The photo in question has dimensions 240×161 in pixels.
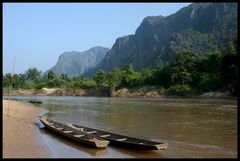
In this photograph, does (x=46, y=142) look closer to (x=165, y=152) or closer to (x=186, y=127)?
(x=165, y=152)

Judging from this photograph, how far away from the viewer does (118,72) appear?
363ft

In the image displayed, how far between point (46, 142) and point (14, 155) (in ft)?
12.9

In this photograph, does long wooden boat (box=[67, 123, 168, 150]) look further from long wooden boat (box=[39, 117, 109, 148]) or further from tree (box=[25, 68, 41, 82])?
tree (box=[25, 68, 41, 82])

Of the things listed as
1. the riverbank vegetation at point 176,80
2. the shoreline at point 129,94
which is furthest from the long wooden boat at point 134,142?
the shoreline at point 129,94

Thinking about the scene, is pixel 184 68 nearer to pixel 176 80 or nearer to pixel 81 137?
pixel 176 80

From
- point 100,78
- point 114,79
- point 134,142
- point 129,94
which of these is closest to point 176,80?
point 129,94

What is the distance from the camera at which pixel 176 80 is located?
85.2 metres

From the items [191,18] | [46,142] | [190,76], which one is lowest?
[46,142]

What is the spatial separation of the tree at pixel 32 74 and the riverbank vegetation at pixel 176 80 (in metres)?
13.9

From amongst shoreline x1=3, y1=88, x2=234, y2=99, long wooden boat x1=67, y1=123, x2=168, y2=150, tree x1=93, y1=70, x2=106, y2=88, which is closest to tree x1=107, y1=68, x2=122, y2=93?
shoreline x1=3, y1=88, x2=234, y2=99

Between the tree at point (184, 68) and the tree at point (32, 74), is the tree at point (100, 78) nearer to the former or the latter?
the tree at point (184, 68)

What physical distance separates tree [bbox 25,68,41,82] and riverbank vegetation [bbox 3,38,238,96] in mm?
13912

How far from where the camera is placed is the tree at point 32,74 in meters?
141

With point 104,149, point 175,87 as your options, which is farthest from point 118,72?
point 104,149
